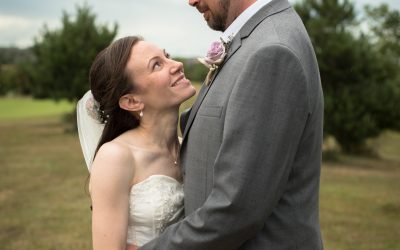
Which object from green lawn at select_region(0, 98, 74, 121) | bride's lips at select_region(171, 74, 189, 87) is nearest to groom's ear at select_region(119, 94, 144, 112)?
bride's lips at select_region(171, 74, 189, 87)

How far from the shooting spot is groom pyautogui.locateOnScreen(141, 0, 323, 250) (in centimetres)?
228

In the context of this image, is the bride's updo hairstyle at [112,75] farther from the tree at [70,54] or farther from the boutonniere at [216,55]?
the tree at [70,54]

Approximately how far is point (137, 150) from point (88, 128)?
73cm

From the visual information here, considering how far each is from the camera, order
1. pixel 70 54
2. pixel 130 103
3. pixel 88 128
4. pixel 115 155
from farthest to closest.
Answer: pixel 70 54
pixel 88 128
pixel 130 103
pixel 115 155

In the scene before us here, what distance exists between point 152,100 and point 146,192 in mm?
475

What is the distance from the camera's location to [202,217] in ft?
7.72

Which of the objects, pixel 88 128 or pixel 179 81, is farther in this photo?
pixel 88 128

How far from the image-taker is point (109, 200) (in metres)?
2.88

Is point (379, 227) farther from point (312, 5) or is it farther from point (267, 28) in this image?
point (312, 5)

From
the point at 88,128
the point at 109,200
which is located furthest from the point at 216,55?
the point at 88,128

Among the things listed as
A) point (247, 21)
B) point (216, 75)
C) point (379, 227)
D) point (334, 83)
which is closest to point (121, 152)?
point (216, 75)

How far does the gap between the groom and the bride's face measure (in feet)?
1.44

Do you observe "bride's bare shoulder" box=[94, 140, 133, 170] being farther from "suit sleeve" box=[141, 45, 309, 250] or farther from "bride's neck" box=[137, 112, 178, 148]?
"suit sleeve" box=[141, 45, 309, 250]

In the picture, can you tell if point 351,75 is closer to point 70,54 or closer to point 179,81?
point 70,54
